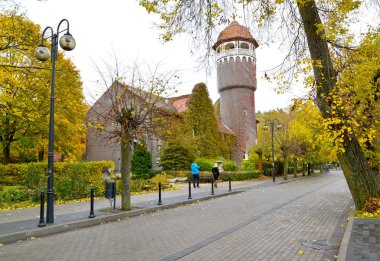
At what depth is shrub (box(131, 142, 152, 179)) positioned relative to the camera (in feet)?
105

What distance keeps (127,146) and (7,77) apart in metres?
9.81

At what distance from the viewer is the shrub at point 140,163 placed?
105ft

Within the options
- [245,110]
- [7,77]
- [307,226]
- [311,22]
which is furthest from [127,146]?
[245,110]

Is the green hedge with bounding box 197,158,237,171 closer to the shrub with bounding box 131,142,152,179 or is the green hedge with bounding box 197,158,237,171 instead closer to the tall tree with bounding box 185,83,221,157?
the tall tree with bounding box 185,83,221,157

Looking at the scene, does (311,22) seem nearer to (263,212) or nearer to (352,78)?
(352,78)

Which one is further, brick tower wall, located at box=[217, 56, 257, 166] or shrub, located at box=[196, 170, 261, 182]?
brick tower wall, located at box=[217, 56, 257, 166]

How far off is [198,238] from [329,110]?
5.29 meters

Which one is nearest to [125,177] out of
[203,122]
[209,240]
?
[209,240]

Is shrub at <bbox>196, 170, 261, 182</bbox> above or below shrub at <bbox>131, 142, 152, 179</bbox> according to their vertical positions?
below

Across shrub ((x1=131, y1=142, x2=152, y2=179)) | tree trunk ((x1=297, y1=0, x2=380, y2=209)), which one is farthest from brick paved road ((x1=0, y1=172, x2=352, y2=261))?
shrub ((x1=131, y1=142, x2=152, y2=179))

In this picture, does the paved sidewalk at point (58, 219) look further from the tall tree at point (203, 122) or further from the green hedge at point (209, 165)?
the tall tree at point (203, 122)

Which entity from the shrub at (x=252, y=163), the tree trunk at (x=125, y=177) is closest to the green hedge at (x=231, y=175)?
the shrub at (x=252, y=163)

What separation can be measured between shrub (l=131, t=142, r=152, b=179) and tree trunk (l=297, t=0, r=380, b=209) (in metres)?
23.6

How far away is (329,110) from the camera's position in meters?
9.62
